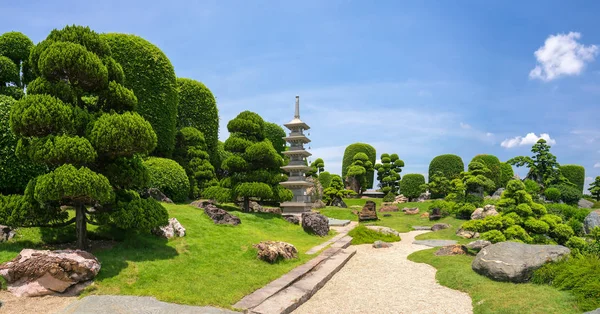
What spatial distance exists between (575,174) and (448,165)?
13841mm

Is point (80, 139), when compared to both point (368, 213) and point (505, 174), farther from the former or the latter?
point (505, 174)

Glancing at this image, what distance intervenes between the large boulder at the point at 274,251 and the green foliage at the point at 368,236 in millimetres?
5691

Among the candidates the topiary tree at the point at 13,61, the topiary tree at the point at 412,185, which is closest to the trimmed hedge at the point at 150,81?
the topiary tree at the point at 13,61

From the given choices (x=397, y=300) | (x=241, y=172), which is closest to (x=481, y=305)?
(x=397, y=300)

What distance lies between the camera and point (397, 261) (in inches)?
512

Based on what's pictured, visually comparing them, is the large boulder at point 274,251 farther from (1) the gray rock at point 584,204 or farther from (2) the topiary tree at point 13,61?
(1) the gray rock at point 584,204

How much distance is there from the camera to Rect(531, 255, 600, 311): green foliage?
762 centimetres

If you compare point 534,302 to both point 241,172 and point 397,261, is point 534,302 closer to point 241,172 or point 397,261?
point 397,261

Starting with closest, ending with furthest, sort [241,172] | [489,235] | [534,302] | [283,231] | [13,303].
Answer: [13,303] → [534,302] → [489,235] → [283,231] → [241,172]

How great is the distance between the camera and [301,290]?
29.5 feet

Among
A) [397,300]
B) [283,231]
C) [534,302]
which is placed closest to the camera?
[534,302]

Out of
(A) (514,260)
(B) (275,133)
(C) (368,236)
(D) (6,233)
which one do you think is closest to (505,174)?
(B) (275,133)

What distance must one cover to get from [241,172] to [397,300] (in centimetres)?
1448

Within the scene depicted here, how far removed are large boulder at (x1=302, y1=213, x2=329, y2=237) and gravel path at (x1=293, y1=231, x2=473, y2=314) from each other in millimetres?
4569
